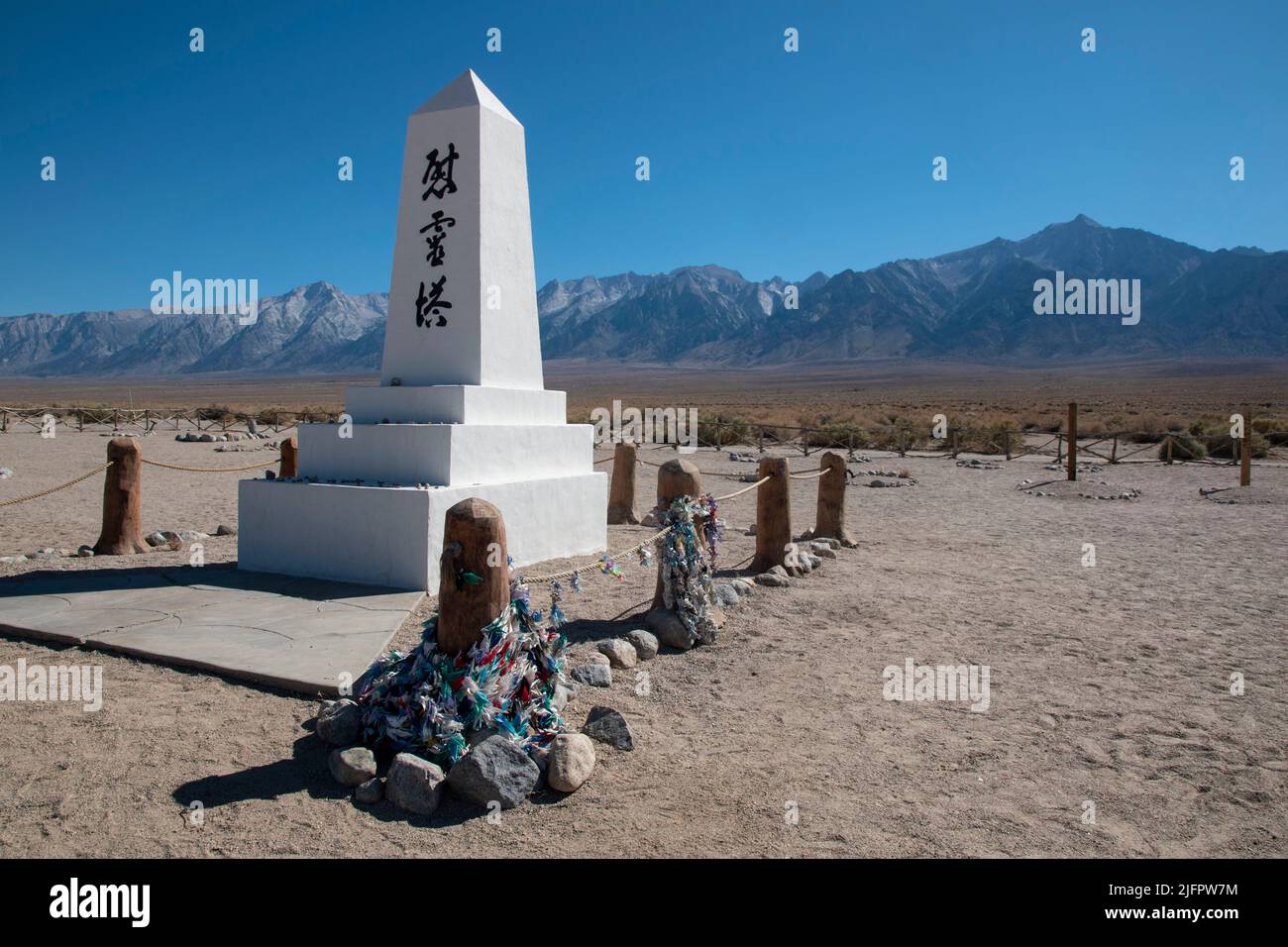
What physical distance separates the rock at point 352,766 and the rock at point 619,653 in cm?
180

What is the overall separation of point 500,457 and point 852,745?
14.0ft

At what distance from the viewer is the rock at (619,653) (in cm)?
497

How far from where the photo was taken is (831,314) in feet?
521

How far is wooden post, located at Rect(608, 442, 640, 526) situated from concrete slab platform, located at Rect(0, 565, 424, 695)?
497 centimetres

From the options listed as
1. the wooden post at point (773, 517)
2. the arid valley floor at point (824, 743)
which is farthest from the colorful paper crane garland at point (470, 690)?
the wooden post at point (773, 517)

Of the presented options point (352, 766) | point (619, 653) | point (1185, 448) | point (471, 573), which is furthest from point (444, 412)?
point (1185, 448)

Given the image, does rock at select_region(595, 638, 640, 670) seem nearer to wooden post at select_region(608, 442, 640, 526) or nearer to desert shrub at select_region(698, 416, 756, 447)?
wooden post at select_region(608, 442, 640, 526)

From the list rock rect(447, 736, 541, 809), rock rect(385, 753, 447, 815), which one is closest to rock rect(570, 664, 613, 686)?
rock rect(447, 736, 541, 809)

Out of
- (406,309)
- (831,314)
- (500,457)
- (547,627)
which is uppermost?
(831,314)

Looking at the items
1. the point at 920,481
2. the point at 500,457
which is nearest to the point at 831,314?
the point at 920,481

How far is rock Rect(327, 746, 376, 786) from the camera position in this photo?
3.36 m

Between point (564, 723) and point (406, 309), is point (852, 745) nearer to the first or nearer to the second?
point (564, 723)

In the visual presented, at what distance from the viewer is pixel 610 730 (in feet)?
12.7

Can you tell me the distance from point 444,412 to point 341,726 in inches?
151
